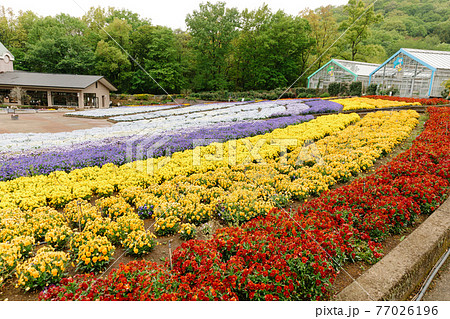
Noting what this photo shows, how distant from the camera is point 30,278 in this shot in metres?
3.24

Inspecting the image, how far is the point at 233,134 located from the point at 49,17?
A: 6191 cm

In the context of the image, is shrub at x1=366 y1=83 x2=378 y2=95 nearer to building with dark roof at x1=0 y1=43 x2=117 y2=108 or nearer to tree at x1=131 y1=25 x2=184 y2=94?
tree at x1=131 y1=25 x2=184 y2=94

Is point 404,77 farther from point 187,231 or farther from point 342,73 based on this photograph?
point 187,231

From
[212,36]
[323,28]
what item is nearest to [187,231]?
[212,36]

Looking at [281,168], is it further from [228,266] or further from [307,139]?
[228,266]

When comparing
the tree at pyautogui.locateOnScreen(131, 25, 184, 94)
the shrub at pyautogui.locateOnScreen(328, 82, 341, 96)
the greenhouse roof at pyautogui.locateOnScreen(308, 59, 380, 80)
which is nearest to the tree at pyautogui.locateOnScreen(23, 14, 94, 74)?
the tree at pyautogui.locateOnScreen(131, 25, 184, 94)

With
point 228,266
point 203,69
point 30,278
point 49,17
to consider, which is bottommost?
point 30,278

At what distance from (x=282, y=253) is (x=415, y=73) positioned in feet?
100

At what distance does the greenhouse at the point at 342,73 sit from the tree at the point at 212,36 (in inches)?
611

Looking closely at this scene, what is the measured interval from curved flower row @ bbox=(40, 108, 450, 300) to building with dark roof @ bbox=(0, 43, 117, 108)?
36877 mm

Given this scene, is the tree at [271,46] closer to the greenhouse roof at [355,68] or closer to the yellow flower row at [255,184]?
the greenhouse roof at [355,68]

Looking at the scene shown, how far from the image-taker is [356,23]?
41.7 m

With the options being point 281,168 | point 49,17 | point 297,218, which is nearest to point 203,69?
point 49,17

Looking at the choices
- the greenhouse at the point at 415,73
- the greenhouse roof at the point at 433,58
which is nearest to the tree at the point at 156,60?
the greenhouse at the point at 415,73
